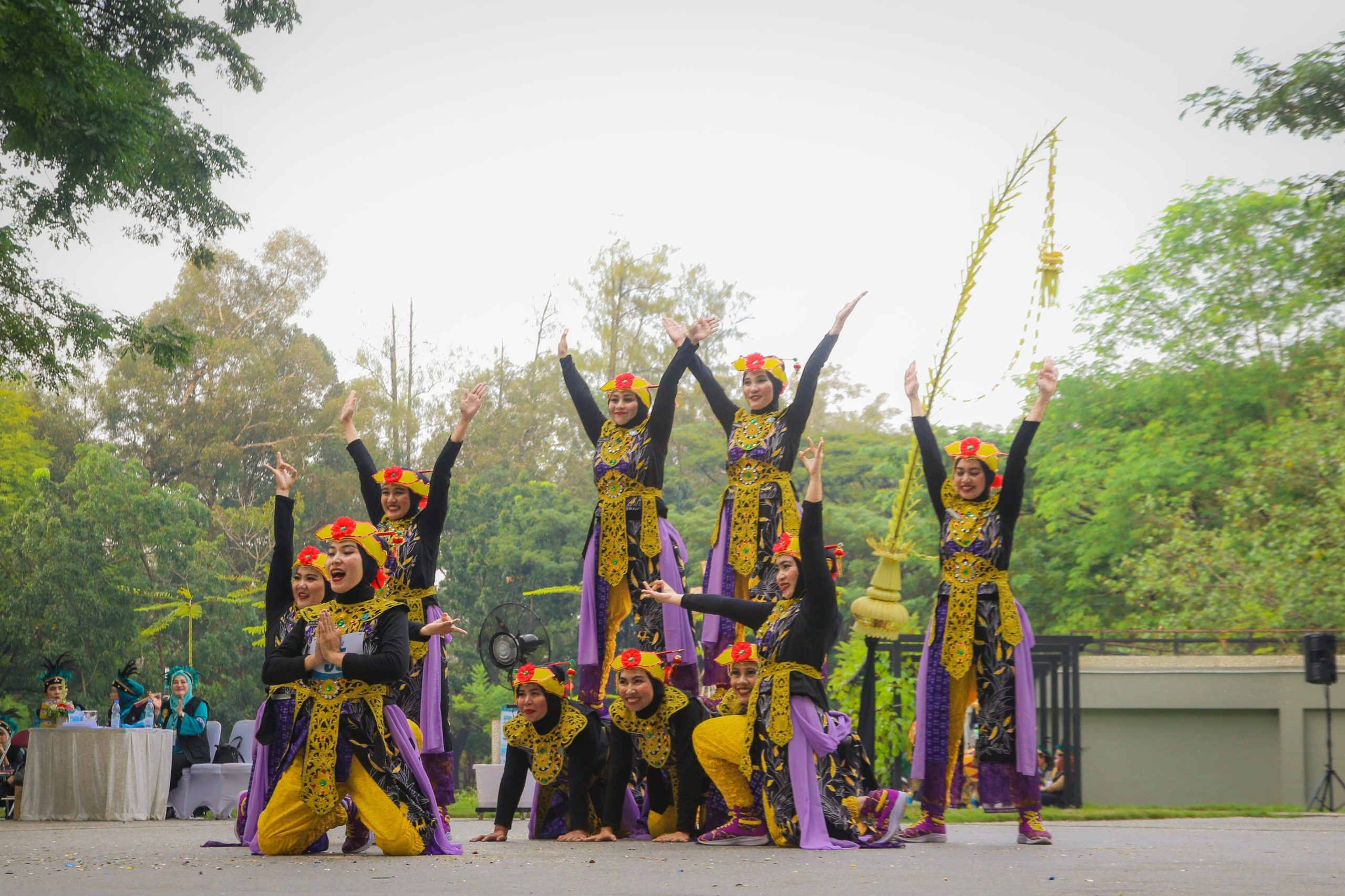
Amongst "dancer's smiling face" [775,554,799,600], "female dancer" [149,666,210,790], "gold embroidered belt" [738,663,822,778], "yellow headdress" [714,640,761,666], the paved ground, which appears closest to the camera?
the paved ground

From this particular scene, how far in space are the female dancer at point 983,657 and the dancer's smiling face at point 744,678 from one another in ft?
2.44

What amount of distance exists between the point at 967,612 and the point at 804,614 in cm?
82

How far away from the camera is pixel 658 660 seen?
640cm

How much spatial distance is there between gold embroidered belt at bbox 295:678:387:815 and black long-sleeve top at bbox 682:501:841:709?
54.7 inches

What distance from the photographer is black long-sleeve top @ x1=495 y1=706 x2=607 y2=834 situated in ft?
20.8

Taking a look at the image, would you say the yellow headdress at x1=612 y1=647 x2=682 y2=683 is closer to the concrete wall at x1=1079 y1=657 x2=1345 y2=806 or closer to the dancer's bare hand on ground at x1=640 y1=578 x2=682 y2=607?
the dancer's bare hand on ground at x1=640 y1=578 x2=682 y2=607

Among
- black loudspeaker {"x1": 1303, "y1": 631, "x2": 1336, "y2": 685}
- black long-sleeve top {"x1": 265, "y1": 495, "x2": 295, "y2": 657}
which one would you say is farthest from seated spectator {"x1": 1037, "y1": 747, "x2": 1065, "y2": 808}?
black long-sleeve top {"x1": 265, "y1": 495, "x2": 295, "y2": 657}

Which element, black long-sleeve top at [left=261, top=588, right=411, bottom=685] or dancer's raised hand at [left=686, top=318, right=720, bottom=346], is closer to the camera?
black long-sleeve top at [left=261, top=588, right=411, bottom=685]

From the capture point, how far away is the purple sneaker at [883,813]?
5934mm

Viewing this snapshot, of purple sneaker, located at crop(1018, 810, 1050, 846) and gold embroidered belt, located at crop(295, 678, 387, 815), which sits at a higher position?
gold embroidered belt, located at crop(295, 678, 387, 815)

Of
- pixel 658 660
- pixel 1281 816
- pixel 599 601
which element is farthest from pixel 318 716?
pixel 1281 816

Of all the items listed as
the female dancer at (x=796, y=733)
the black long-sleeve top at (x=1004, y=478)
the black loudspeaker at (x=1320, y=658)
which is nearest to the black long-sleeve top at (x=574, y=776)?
the female dancer at (x=796, y=733)

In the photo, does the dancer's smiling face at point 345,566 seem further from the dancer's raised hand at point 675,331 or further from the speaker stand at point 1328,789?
the speaker stand at point 1328,789

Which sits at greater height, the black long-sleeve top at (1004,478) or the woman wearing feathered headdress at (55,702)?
the black long-sleeve top at (1004,478)
